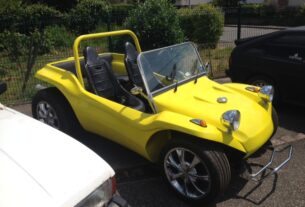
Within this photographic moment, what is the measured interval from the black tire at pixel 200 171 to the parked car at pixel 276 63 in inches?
112

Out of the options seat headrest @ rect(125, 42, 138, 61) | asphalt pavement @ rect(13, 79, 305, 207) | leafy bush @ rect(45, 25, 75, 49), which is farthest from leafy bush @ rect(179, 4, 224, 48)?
asphalt pavement @ rect(13, 79, 305, 207)

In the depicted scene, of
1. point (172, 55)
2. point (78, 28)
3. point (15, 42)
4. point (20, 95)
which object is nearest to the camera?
point (172, 55)

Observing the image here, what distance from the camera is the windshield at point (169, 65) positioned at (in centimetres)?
384

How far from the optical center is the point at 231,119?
3277 millimetres

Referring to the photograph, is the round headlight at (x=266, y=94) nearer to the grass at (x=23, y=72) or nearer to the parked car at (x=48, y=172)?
the parked car at (x=48, y=172)

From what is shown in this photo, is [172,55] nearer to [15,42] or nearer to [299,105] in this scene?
[299,105]

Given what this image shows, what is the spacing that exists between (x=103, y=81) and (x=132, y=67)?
0.43 meters

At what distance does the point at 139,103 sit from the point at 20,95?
3.83 m

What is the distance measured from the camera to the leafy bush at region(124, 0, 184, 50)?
864cm

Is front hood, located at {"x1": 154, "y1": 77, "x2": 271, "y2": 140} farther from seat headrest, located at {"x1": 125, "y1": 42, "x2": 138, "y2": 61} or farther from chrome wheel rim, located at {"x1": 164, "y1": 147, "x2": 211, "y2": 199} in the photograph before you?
seat headrest, located at {"x1": 125, "y1": 42, "x2": 138, "y2": 61}

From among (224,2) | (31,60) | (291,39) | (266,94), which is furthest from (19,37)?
(224,2)

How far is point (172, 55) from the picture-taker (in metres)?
4.15

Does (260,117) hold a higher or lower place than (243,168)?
higher

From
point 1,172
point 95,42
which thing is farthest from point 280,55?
point 1,172
